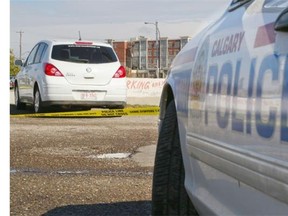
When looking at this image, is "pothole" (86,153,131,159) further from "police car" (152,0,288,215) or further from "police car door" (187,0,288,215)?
"police car door" (187,0,288,215)

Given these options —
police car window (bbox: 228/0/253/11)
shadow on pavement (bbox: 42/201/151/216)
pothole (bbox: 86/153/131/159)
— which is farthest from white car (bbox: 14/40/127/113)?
police car window (bbox: 228/0/253/11)

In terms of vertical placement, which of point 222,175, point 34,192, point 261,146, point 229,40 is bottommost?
point 34,192

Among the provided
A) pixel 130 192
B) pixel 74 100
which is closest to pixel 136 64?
pixel 74 100

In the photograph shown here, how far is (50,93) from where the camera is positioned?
37.7ft

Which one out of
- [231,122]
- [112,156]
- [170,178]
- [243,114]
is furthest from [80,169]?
[243,114]

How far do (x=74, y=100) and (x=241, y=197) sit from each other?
9567 millimetres

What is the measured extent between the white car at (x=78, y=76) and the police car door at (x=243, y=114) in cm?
871

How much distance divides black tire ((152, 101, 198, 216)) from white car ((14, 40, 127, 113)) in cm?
823

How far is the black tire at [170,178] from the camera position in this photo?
10.8 feet

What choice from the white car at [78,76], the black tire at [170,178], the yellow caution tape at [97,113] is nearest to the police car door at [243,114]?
the black tire at [170,178]

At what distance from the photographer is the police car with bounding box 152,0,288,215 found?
1976 mm

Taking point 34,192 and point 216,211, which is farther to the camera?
point 34,192

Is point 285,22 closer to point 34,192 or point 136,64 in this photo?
point 34,192

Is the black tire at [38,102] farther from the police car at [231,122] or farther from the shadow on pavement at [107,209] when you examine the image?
the police car at [231,122]
